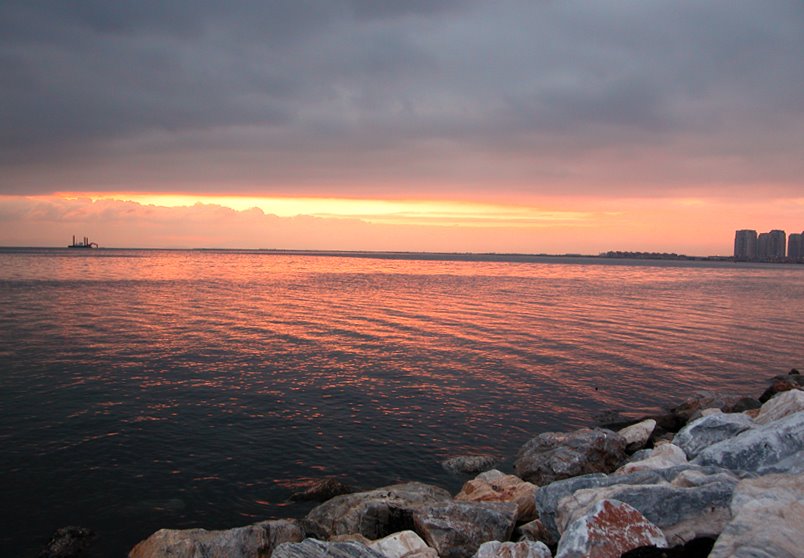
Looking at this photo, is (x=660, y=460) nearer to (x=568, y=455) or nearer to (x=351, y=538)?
Answer: (x=568, y=455)

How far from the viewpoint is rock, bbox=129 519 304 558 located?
998 centimetres

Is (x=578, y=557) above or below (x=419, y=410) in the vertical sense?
above

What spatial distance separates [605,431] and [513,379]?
29.5 ft

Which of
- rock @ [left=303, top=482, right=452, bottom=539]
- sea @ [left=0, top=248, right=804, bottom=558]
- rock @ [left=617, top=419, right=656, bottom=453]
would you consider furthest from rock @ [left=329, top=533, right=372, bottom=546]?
rock @ [left=617, top=419, right=656, bottom=453]

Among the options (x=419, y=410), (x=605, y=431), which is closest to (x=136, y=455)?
(x=419, y=410)

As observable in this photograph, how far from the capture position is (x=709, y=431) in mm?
13766

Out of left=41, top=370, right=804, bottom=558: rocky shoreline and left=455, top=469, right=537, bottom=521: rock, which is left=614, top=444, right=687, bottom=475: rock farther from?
left=455, top=469, right=537, bottom=521: rock

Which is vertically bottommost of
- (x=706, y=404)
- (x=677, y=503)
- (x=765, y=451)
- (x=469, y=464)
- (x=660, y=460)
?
(x=469, y=464)

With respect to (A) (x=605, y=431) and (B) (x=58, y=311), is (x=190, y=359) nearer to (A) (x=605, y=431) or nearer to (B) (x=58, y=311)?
(A) (x=605, y=431)

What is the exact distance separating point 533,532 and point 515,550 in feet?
6.98

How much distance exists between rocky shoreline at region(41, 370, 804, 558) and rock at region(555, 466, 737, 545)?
0.02m

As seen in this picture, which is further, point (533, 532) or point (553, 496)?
point (533, 532)

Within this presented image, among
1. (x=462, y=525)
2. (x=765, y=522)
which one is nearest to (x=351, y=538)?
(x=462, y=525)

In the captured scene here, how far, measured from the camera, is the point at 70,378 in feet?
74.5
